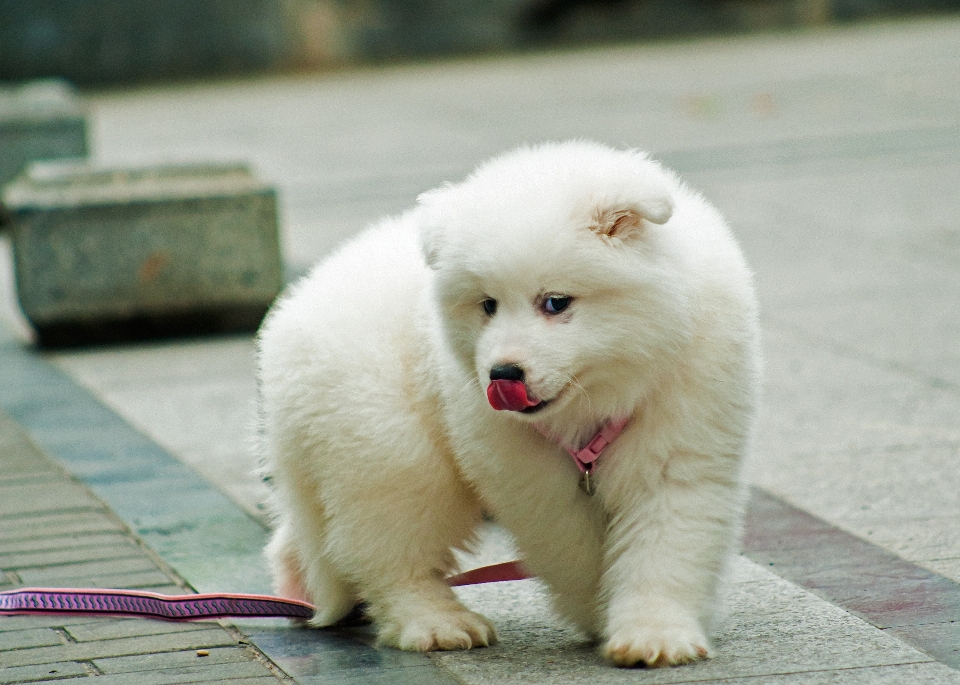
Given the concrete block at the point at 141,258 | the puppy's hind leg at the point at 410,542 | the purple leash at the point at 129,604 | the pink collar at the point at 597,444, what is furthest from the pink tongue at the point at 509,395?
the concrete block at the point at 141,258

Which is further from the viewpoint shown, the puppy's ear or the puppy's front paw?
the puppy's front paw

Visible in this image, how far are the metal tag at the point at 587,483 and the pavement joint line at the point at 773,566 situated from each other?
550 millimetres

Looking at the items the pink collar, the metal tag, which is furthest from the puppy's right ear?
the metal tag

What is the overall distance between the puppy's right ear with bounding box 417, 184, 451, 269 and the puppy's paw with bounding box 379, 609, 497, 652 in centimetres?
94

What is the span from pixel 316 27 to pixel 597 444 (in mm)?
21189

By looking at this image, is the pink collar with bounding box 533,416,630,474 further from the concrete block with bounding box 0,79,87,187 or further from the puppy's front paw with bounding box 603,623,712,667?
the concrete block with bounding box 0,79,87,187

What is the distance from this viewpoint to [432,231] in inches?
133

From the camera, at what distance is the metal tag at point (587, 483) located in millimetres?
3473

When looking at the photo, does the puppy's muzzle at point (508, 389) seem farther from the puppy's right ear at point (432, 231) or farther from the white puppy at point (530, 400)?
the puppy's right ear at point (432, 231)

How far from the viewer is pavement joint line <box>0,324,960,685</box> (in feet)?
11.9

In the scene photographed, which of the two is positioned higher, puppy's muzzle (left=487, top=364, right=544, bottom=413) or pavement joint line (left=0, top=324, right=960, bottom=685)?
puppy's muzzle (left=487, top=364, right=544, bottom=413)

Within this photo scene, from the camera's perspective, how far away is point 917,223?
9438mm

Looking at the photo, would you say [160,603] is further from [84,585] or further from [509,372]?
[509,372]

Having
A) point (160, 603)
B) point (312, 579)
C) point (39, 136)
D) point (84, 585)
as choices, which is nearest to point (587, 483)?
point (312, 579)
